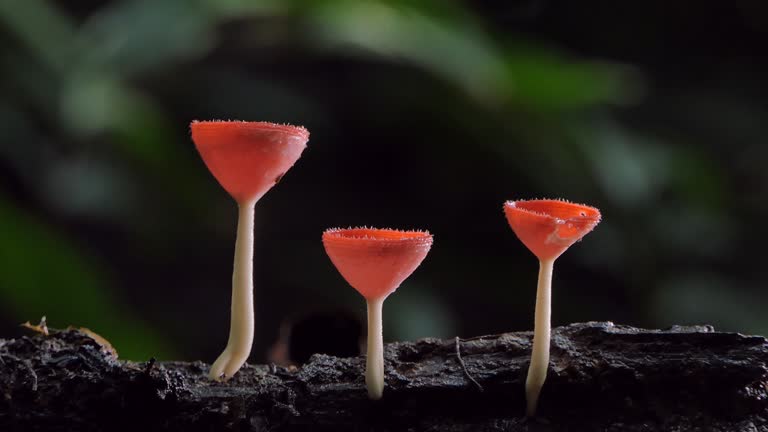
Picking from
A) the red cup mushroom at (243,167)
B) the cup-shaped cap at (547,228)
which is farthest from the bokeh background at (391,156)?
the cup-shaped cap at (547,228)

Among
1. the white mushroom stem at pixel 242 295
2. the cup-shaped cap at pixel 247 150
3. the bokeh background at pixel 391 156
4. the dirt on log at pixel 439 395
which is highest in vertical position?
the bokeh background at pixel 391 156

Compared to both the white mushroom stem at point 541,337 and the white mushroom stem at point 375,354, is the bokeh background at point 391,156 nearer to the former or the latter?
the white mushroom stem at point 375,354

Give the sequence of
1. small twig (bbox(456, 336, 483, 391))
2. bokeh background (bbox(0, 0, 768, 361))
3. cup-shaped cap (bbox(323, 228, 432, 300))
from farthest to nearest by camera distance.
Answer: bokeh background (bbox(0, 0, 768, 361)) → small twig (bbox(456, 336, 483, 391)) → cup-shaped cap (bbox(323, 228, 432, 300))

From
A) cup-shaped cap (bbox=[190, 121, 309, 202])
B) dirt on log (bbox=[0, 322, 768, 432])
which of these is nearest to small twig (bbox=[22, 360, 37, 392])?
dirt on log (bbox=[0, 322, 768, 432])

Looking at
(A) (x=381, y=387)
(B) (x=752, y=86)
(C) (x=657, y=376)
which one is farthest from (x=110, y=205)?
(B) (x=752, y=86)

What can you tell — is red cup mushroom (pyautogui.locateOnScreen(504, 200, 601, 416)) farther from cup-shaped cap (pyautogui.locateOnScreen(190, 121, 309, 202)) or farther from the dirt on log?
cup-shaped cap (pyautogui.locateOnScreen(190, 121, 309, 202))

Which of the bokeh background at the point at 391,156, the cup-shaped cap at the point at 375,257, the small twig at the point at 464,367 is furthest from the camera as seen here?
the bokeh background at the point at 391,156

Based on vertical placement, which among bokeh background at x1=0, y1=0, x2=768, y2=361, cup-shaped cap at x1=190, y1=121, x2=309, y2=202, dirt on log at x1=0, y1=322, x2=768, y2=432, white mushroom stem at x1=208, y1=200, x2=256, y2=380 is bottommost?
dirt on log at x1=0, y1=322, x2=768, y2=432

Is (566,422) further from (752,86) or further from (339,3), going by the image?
(752,86)
